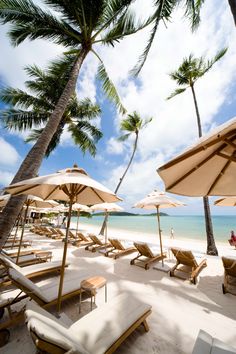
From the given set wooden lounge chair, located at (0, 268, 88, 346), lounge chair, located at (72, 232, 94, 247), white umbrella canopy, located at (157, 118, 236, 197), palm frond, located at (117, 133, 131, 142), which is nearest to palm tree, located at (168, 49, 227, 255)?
white umbrella canopy, located at (157, 118, 236, 197)

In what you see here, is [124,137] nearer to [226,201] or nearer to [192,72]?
[192,72]

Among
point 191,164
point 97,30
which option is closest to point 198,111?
point 97,30

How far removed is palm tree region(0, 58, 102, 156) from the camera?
415 inches

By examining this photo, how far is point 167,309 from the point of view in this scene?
360 centimetres

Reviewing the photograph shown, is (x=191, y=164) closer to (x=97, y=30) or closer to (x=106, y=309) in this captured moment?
(x=106, y=309)

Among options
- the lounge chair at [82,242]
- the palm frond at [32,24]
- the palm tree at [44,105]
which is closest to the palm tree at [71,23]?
the palm frond at [32,24]

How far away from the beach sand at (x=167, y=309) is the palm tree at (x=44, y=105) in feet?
33.9

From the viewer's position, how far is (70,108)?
14367 mm

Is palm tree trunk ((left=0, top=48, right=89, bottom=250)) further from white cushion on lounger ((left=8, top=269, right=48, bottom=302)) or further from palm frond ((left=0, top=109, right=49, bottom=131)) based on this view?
palm frond ((left=0, top=109, right=49, bottom=131))

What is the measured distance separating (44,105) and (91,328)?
1348cm

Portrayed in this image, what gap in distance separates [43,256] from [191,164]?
7.64 m

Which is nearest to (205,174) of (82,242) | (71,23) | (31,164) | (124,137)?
(31,164)

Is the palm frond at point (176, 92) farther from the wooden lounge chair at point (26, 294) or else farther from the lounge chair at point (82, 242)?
the wooden lounge chair at point (26, 294)

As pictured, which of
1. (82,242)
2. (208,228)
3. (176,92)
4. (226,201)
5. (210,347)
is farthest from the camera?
(176,92)
